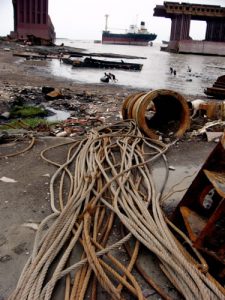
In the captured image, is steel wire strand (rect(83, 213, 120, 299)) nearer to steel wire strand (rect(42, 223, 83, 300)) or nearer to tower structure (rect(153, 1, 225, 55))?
steel wire strand (rect(42, 223, 83, 300))

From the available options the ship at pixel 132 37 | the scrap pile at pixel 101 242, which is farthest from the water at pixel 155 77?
the ship at pixel 132 37

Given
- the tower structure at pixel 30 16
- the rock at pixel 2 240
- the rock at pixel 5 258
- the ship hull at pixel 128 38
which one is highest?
the ship hull at pixel 128 38

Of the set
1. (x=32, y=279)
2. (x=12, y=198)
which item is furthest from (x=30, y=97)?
(x=32, y=279)

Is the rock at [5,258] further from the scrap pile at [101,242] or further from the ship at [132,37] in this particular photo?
the ship at [132,37]

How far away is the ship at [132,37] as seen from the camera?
10288 centimetres

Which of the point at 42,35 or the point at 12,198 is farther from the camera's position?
the point at 42,35

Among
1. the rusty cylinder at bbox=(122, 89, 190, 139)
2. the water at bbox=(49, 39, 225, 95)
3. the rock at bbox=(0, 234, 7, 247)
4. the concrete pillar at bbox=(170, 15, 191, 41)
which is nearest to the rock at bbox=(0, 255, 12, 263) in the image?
the rock at bbox=(0, 234, 7, 247)

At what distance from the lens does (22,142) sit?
5.03 m

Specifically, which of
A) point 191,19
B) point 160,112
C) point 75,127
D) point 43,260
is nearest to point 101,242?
point 43,260

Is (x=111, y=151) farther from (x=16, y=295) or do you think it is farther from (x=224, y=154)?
(x=16, y=295)

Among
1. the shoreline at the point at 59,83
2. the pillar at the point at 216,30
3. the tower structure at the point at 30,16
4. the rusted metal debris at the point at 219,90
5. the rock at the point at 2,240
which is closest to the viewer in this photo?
the rock at the point at 2,240

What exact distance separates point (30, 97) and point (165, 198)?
6.82 m

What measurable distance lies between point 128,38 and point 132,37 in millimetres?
2877

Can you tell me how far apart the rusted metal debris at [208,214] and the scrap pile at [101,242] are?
0.41ft
